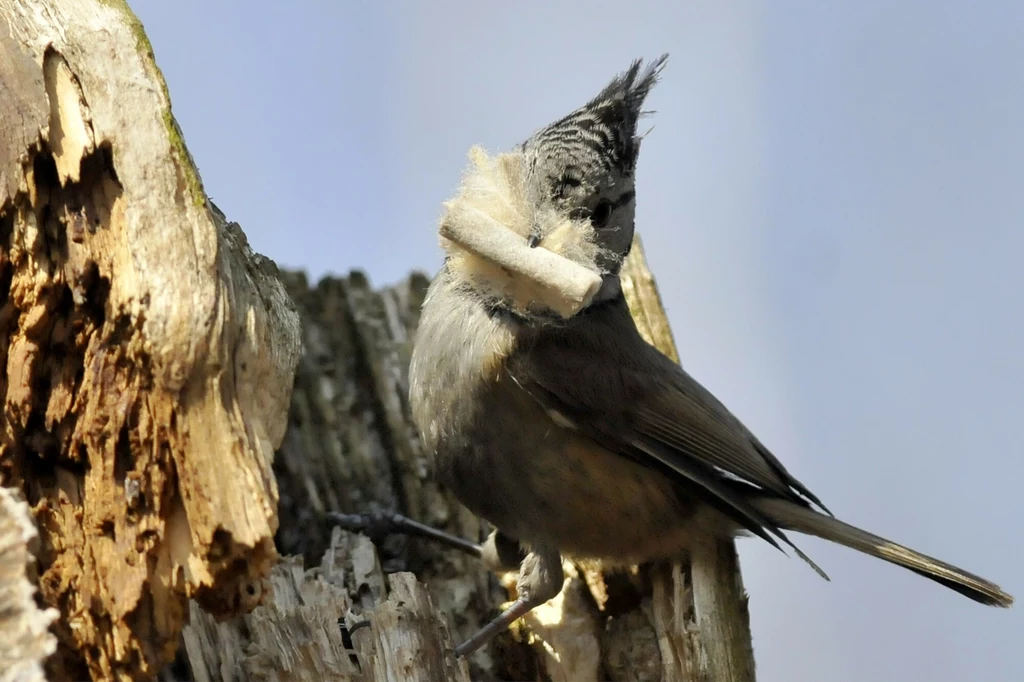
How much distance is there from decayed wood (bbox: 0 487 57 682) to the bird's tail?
2047mm

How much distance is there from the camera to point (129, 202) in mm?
1729

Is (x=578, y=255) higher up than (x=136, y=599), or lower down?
higher up

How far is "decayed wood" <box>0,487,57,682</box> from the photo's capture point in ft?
4.83

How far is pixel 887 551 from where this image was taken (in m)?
2.76

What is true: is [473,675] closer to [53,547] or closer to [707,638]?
[707,638]

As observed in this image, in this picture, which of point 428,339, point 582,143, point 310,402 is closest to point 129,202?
point 428,339

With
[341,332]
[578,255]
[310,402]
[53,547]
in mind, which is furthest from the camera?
[341,332]

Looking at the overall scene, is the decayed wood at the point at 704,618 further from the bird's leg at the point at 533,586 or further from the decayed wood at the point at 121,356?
the decayed wood at the point at 121,356

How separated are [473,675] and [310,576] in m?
0.58

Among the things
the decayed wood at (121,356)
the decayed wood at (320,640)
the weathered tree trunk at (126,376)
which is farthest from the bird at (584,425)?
the decayed wood at (121,356)

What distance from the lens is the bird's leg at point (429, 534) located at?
3086mm

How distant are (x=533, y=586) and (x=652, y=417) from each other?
59 centimetres

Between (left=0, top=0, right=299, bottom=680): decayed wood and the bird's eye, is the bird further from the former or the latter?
(left=0, top=0, right=299, bottom=680): decayed wood

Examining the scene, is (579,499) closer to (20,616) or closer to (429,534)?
(429,534)
